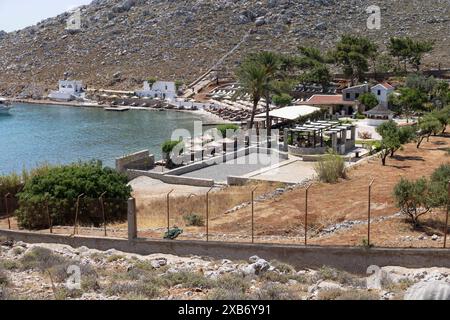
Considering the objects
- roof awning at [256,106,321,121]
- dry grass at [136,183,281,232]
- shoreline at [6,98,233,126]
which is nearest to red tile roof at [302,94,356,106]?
shoreline at [6,98,233,126]

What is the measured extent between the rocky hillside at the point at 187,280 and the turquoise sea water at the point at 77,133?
95.7 feet

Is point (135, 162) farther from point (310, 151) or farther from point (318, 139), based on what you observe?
point (318, 139)

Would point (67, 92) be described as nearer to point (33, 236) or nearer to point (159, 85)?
point (159, 85)

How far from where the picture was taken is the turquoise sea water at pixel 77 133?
52.8 m

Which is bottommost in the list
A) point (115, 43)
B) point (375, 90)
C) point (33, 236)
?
point (33, 236)

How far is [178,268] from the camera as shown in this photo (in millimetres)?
17172

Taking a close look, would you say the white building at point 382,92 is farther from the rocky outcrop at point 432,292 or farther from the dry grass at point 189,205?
the rocky outcrop at point 432,292

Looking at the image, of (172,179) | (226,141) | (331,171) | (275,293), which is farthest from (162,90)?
(275,293)

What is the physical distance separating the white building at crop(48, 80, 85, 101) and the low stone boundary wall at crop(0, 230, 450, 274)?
7878 centimetres

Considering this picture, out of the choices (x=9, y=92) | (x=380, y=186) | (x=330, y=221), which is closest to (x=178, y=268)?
(x=330, y=221)

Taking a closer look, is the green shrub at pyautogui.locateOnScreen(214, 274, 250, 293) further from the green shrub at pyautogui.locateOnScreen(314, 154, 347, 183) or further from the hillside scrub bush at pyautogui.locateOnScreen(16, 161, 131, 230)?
the green shrub at pyautogui.locateOnScreen(314, 154, 347, 183)

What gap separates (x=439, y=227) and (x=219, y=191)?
42.4ft

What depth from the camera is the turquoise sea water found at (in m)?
52.8

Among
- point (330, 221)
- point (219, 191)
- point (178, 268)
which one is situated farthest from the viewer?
point (219, 191)
